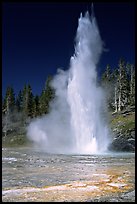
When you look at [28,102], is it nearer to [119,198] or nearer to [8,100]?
[8,100]

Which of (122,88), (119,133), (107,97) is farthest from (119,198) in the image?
(107,97)

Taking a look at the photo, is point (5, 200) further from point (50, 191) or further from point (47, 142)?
point (47, 142)

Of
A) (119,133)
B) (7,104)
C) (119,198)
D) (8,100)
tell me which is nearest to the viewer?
(119,198)

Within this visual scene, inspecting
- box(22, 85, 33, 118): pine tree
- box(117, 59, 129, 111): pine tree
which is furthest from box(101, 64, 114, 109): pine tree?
box(22, 85, 33, 118): pine tree

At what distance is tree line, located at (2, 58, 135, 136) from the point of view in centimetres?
7431

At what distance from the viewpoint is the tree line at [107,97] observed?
74312mm

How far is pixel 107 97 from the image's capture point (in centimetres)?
7919

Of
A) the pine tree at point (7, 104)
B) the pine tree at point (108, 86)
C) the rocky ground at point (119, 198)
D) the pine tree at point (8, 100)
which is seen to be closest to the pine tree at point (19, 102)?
the pine tree at point (7, 104)

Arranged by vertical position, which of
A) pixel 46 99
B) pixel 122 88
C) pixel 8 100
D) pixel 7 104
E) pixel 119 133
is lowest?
pixel 119 133

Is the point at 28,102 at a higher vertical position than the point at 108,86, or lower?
lower

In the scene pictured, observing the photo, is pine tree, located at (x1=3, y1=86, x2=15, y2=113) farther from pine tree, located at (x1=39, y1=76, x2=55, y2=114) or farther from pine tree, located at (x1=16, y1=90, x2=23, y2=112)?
pine tree, located at (x1=39, y1=76, x2=55, y2=114)

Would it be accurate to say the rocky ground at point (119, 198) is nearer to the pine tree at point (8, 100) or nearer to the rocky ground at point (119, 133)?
the rocky ground at point (119, 133)

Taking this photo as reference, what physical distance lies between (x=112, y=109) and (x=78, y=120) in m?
33.0

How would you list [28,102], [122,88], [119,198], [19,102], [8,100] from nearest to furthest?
[119,198] → [122,88] → [28,102] → [8,100] → [19,102]
